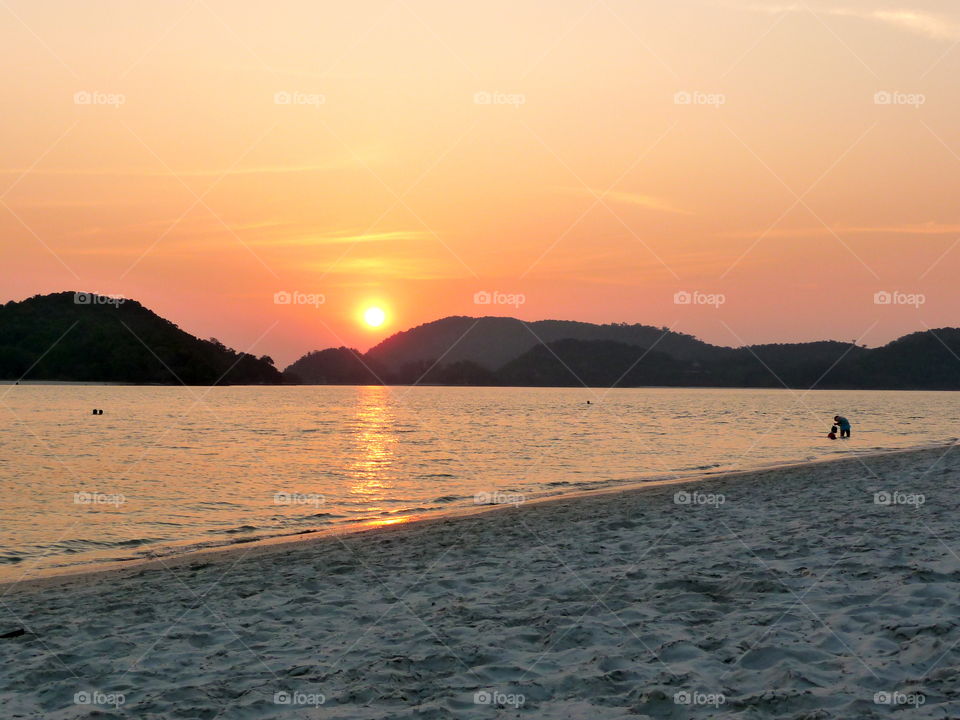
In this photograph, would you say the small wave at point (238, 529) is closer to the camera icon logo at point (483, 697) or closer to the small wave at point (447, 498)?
the small wave at point (447, 498)

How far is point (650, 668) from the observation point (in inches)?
330

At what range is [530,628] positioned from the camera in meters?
10.1

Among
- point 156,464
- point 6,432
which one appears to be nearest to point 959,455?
point 156,464

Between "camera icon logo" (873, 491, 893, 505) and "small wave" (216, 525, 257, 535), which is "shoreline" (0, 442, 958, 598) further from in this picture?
"camera icon logo" (873, 491, 893, 505)

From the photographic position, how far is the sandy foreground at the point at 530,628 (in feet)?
25.6

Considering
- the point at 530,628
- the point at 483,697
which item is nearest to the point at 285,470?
the point at 530,628

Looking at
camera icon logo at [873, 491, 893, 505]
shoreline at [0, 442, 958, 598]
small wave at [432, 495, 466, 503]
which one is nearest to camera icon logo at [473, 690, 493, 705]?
shoreline at [0, 442, 958, 598]

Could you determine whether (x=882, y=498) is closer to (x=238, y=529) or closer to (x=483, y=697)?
(x=483, y=697)

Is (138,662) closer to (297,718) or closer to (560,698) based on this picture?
(297,718)

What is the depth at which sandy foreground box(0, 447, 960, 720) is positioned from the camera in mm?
7801

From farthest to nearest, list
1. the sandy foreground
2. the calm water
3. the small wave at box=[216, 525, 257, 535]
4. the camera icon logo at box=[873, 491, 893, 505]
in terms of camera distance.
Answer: the calm water, the small wave at box=[216, 525, 257, 535], the camera icon logo at box=[873, 491, 893, 505], the sandy foreground

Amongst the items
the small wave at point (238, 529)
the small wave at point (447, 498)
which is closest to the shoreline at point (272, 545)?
the small wave at point (238, 529)

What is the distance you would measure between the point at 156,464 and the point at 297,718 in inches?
1361

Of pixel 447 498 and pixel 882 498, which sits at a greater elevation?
pixel 882 498
